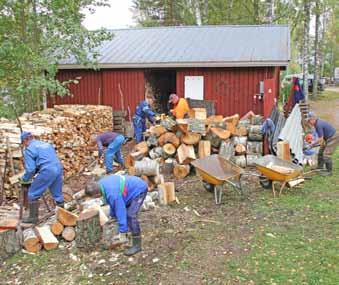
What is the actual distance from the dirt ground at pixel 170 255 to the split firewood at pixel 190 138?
→ 8.53 ft

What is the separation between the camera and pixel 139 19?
3466 centimetres

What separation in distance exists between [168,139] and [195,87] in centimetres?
469

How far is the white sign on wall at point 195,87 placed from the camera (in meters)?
14.3

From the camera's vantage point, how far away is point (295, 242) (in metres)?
6.05

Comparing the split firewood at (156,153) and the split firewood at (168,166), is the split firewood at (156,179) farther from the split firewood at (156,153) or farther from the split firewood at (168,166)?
the split firewood at (156,153)

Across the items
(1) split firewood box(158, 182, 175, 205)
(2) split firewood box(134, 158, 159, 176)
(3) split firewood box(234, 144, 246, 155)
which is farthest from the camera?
(3) split firewood box(234, 144, 246, 155)

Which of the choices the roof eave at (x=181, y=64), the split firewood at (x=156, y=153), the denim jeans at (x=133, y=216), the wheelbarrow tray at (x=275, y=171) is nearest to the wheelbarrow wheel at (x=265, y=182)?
the wheelbarrow tray at (x=275, y=171)

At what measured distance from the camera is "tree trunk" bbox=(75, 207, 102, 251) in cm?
599

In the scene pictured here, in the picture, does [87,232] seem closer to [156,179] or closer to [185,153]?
[156,179]

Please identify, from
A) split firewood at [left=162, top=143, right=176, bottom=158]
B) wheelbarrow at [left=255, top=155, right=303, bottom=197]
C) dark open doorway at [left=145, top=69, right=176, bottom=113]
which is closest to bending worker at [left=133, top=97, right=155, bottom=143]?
split firewood at [left=162, top=143, right=176, bottom=158]

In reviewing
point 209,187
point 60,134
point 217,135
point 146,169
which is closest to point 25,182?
point 146,169

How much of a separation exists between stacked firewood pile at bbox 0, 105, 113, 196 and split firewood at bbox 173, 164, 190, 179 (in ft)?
8.49

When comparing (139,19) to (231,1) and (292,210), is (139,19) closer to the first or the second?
(231,1)

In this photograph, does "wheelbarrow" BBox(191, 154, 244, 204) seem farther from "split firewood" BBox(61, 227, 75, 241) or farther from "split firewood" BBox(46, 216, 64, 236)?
"split firewood" BBox(46, 216, 64, 236)
